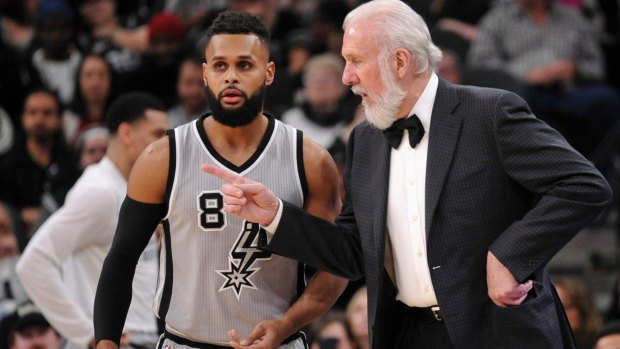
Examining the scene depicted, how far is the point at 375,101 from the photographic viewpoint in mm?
4410

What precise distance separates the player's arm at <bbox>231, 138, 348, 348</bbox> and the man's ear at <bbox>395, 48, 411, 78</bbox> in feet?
1.73

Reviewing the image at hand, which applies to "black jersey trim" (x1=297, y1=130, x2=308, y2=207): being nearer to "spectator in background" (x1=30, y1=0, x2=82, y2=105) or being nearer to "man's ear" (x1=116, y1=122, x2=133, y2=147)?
"man's ear" (x1=116, y1=122, x2=133, y2=147)

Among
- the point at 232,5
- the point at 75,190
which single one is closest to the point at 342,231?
the point at 75,190

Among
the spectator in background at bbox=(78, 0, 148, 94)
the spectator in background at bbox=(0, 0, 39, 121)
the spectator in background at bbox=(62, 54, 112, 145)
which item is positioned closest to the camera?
the spectator in background at bbox=(62, 54, 112, 145)

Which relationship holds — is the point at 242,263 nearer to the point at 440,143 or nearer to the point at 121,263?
the point at 121,263

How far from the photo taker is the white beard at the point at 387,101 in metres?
4.38

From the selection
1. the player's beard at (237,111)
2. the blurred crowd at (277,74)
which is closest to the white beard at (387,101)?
the player's beard at (237,111)

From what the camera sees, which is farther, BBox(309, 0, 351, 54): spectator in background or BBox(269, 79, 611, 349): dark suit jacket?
BBox(309, 0, 351, 54): spectator in background

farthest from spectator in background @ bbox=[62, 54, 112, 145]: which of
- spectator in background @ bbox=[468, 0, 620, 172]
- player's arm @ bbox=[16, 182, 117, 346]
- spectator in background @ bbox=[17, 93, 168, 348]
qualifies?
player's arm @ bbox=[16, 182, 117, 346]

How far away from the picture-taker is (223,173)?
170 inches

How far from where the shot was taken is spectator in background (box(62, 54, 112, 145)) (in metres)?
9.79

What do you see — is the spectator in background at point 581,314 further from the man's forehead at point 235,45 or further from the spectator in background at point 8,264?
the spectator in background at point 8,264

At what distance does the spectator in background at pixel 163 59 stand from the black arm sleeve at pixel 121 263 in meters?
5.87

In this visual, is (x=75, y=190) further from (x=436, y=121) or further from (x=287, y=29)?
(x=287, y=29)
